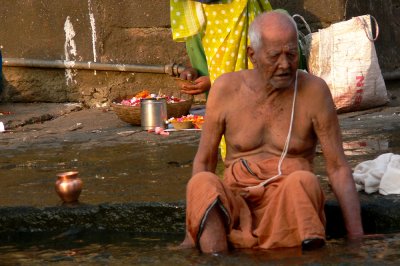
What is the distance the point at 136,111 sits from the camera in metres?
9.94

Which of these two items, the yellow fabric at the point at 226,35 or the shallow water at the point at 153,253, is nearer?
the shallow water at the point at 153,253

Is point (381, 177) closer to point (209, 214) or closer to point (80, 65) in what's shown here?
point (209, 214)

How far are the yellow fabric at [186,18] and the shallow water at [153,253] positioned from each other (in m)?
2.35

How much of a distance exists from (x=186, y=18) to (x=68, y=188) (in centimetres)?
226

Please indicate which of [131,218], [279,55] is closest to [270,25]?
[279,55]

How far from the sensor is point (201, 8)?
322 inches

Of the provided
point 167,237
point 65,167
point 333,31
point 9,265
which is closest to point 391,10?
point 333,31

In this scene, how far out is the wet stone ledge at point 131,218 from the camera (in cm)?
606

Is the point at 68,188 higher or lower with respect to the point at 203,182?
lower

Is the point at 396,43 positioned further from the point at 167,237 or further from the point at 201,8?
the point at 167,237

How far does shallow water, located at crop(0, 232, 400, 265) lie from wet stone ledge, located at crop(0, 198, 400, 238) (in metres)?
0.07

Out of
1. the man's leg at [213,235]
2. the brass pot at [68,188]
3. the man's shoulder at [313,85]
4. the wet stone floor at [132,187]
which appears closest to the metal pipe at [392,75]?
the wet stone floor at [132,187]

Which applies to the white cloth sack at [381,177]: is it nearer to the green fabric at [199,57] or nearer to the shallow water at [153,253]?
the shallow water at [153,253]

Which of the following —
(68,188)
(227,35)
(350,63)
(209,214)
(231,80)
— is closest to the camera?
(209,214)
